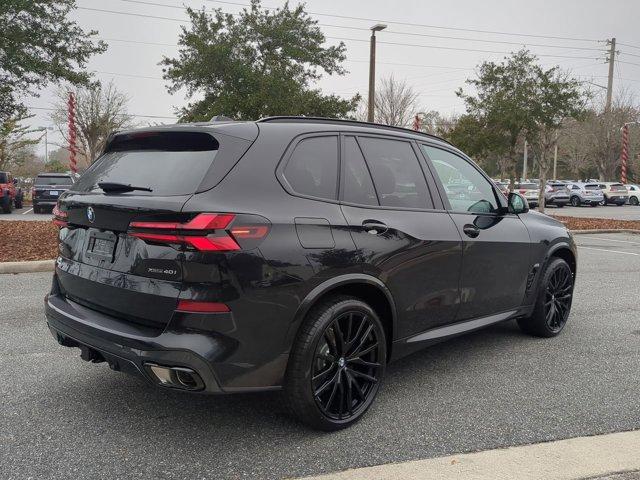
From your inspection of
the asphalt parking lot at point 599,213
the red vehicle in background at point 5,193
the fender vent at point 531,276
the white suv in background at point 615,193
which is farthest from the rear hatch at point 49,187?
the white suv in background at point 615,193

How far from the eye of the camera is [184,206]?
2693 millimetres

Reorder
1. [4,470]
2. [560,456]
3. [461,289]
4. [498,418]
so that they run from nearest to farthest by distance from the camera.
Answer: [4,470]
[560,456]
[498,418]
[461,289]

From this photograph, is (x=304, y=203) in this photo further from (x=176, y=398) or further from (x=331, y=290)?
(x=176, y=398)

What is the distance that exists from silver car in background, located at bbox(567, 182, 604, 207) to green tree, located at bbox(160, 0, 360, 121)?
18.9 m

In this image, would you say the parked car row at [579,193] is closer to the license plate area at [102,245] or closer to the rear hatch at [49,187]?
the rear hatch at [49,187]

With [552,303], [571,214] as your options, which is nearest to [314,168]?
[552,303]

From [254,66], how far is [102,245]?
21595 millimetres

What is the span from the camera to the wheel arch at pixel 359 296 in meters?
2.91

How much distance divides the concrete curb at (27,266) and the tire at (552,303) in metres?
6.54

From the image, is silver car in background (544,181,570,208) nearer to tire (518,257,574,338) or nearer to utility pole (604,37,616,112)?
utility pole (604,37,616,112)

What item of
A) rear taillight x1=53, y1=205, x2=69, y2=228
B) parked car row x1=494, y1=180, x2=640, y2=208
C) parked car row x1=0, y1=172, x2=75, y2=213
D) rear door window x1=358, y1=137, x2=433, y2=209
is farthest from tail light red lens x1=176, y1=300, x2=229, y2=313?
parked car row x1=494, y1=180, x2=640, y2=208

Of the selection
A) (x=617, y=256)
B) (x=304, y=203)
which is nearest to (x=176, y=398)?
(x=304, y=203)

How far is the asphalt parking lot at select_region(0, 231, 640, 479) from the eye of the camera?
2822 millimetres

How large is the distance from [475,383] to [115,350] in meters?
2.48
